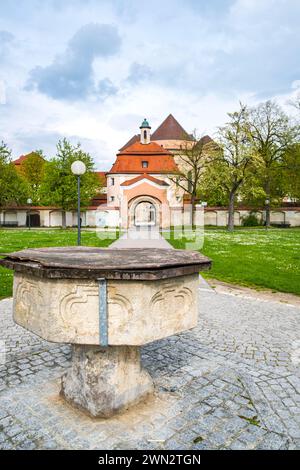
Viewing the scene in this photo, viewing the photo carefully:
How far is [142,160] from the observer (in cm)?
4588

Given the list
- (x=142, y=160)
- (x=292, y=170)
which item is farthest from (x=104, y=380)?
(x=142, y=160)

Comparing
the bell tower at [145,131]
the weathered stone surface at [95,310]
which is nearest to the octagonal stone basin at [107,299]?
the weathered stone surface at [95,310]

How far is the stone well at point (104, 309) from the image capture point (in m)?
2.71

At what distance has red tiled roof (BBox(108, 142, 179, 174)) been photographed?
44.9 m

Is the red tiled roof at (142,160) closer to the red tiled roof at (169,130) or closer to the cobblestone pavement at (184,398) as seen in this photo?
the red tiled roof at (169,130)

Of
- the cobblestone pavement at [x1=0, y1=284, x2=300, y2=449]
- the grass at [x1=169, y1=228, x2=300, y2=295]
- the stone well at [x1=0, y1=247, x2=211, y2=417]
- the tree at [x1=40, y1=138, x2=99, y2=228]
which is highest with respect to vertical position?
the tree at [x1=40, y1=138, x2=99, y2=228]

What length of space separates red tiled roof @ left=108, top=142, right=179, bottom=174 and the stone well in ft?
138

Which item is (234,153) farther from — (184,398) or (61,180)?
(184,398)

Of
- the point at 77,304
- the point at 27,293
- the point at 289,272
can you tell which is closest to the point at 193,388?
the point at 77,304

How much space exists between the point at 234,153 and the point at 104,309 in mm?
28517

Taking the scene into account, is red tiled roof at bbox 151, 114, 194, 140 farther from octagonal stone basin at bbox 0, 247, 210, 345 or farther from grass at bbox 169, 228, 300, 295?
octagonal stone basin at bbox 0, 247, 210, 345

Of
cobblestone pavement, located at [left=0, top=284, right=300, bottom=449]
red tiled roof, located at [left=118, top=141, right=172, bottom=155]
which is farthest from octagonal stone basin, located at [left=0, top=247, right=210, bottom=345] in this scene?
red tiled roof, located at [left=118, top=141, right=172, bottom=155]

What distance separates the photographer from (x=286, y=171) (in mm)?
33219

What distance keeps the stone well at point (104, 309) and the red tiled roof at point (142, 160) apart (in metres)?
42.1
